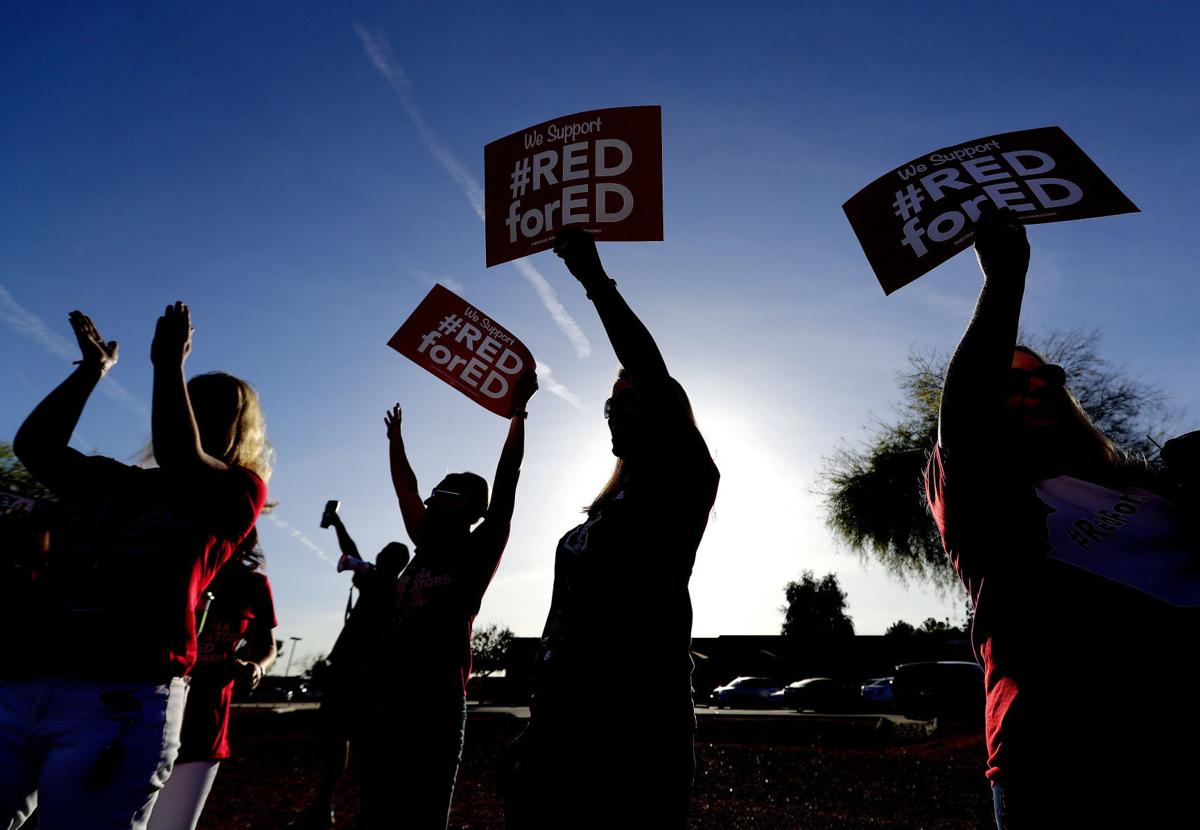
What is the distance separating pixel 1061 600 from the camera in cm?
141

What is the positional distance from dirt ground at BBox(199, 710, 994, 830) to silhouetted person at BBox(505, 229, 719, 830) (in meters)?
0.14

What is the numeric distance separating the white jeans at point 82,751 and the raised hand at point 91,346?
3.79 ft

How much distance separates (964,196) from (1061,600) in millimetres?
1766

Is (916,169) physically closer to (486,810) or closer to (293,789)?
(486,810)

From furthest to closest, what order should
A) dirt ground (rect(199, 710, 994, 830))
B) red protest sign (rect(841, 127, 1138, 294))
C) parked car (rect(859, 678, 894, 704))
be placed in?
1. parked car (rect(859, 678, 894, 704))
2. dirt ground (rect(199, 710, 994, 830))
3. red protest sign (rect(841, 127, 1138, 294))

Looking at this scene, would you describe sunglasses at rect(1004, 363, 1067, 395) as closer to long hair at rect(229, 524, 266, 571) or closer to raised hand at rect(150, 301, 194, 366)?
raised hand at rect(150, 301, 194, 366)

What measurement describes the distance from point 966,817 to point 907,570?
14.9 m

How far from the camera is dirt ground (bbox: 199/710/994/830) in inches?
219

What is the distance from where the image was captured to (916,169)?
107 inches

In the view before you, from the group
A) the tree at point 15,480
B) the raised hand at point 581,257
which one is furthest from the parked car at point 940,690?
the tree at point 15,480

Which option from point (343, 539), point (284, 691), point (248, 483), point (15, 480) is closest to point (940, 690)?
point (343, 539)

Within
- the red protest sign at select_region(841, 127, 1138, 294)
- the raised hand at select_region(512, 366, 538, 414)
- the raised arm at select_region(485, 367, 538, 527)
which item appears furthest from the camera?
the raised hand at select_region(512, 366, 538, 414)

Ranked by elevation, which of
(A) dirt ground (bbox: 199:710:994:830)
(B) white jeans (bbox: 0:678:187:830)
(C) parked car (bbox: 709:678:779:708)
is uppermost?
(B) white jeans (bbox: 0:678:187:830)

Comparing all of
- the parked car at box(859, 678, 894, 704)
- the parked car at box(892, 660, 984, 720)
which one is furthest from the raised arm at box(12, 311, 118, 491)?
the parked car at box(859, 678, 894, 704)
